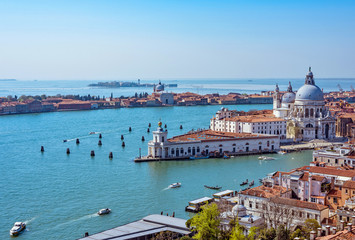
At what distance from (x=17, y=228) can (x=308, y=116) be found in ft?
83.2

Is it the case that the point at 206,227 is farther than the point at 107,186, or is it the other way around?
the point at 107,186

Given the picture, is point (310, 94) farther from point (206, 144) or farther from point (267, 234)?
point (267, 234)

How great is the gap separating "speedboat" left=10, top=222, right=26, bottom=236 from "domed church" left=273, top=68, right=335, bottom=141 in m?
22.6

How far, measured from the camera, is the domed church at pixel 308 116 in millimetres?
33500

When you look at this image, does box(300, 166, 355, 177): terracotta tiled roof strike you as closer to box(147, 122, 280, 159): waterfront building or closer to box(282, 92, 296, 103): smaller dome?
box(147, 122, 280, 159): waterfront building

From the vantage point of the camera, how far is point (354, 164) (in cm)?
1828

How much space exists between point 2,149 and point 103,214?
17.3 m

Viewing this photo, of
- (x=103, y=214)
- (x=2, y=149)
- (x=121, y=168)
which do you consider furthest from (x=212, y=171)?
(x=2, y=149)

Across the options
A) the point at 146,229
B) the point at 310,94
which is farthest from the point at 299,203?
the point at 310,94

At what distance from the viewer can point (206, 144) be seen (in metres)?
26.8

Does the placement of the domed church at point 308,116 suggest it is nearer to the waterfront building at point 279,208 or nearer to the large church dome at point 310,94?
the large church dome at point 310,94

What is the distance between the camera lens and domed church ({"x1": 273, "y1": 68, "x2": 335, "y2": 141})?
33500 mm

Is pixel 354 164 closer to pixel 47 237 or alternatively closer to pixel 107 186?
pixel 107 186

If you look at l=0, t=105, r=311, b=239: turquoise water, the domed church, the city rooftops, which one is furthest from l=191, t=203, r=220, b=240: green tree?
the domed church
